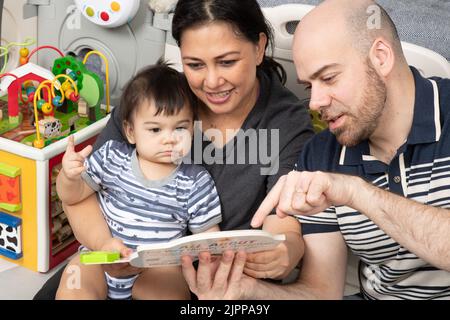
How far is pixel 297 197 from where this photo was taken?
1171 mm

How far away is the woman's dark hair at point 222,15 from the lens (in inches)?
57.0

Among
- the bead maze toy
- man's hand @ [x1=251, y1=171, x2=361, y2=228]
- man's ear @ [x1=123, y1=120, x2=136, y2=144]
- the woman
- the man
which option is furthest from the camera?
the bead maze toy

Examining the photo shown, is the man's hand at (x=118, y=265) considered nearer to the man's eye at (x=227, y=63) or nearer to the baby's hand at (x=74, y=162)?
the baby's hand at (x=74, y=162)

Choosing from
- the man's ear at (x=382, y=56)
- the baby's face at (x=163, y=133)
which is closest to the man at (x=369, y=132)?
the man's ear at (x=382, y=56)

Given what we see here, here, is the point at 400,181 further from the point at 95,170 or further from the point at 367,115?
the point at 95,170

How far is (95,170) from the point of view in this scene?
5.15 feet

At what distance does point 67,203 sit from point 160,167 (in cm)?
22

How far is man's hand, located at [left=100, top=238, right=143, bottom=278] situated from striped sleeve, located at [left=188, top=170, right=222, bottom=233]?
0.16 meters

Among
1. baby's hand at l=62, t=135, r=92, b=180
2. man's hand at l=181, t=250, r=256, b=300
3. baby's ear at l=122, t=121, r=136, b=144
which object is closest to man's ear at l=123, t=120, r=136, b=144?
baby's ear at l=122, t=121, r=136, b=144

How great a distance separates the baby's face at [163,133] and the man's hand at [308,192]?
0.36 m

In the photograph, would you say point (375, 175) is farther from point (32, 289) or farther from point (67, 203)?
point (32, 289)

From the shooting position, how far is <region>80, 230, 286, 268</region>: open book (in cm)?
119

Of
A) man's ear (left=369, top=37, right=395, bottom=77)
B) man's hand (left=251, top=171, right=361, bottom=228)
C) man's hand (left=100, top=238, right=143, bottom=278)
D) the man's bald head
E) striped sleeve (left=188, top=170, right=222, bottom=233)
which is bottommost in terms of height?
man's hand (left=100, top=238, right=143, bottom=278)

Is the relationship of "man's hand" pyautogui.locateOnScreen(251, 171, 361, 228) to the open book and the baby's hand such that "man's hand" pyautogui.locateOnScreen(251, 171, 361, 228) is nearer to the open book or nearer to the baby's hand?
the open book
